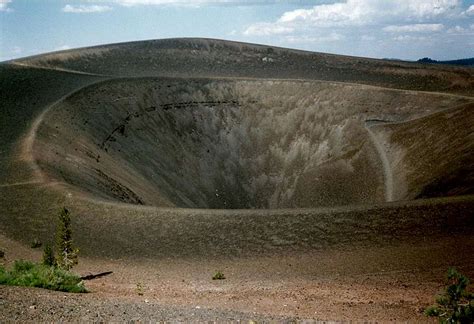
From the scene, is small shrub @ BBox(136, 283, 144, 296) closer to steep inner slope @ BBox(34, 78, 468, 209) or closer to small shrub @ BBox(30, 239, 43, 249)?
small shrub @ BBox(30, 239, 43, 249)

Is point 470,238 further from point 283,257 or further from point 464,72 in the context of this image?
point 464,72

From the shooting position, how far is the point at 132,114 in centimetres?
5497

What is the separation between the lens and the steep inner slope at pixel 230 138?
42281 mm

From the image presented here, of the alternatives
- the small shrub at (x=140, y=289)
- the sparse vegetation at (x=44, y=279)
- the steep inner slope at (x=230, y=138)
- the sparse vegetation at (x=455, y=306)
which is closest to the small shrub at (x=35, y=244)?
the sparse vegetation at (x=44, y=279)

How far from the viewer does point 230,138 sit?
5959cm

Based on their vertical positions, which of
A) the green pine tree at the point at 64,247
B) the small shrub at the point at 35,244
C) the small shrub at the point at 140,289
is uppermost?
the green pine tree at the point at 64,247

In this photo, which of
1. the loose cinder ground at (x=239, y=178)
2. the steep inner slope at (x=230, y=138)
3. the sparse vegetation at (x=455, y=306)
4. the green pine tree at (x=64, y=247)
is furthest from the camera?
the steep inner slope at (x=230, y=138)

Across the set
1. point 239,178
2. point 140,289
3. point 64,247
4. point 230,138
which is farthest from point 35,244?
point 230,138

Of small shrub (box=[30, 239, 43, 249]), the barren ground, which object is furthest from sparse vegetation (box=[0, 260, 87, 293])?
small shrub (box=[30, 239, 43, 249])

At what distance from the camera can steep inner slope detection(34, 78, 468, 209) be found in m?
42.3

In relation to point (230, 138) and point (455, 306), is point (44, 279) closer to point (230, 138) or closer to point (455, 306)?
point (455, 306)

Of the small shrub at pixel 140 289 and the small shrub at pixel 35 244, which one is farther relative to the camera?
the small shrub at pixel 35 244

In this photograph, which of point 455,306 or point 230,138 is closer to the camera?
point 455,306

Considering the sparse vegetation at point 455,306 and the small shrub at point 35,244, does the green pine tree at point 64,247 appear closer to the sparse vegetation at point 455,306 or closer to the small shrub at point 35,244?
the small shrub at point 35,244
